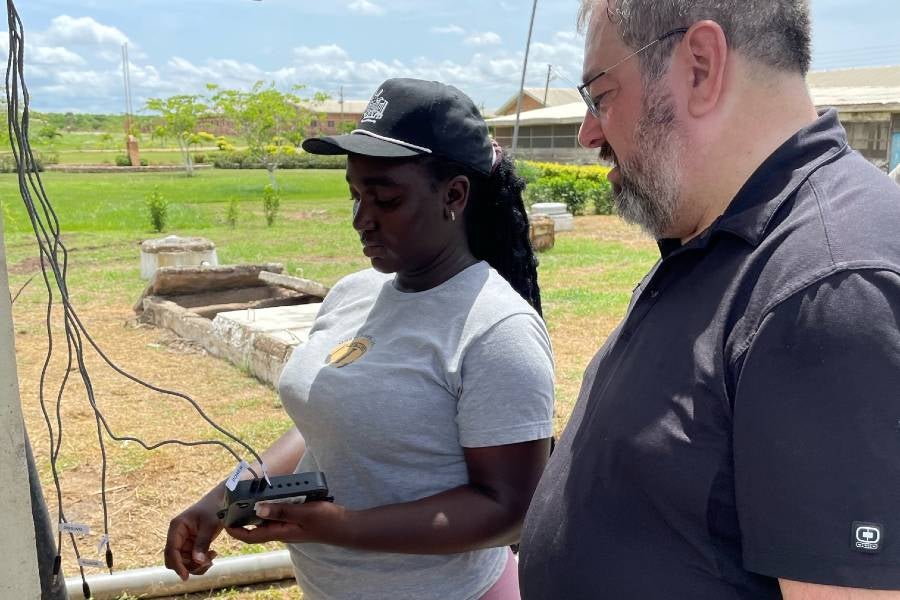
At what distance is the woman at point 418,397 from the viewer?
1.77 m

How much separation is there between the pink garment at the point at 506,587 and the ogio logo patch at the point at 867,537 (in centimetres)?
110

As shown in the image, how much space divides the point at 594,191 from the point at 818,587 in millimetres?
20884

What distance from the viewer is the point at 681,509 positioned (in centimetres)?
121

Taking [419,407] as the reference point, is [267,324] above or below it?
below

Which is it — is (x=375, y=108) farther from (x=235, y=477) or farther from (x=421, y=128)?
(x=235, y=477)

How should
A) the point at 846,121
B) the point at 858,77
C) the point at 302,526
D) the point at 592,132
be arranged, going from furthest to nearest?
the point at 858,77 < the point at 846,121 < the point at 302,526 < the point at 592,132

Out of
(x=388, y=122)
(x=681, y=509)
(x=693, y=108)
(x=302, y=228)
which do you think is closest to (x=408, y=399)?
(x=388, y=122)

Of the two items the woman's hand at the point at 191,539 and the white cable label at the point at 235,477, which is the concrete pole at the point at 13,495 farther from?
the woman's hand at the point at 191,539

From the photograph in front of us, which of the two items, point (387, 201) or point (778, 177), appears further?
point (387, 201)

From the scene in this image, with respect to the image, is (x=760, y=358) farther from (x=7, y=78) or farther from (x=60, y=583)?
(x=60, y=583)

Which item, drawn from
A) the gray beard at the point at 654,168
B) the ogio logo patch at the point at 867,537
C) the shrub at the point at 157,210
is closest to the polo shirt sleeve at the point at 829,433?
the ogio logo patch at the point at 867,537

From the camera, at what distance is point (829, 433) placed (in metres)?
0.98

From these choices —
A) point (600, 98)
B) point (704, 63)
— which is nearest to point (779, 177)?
point (704, 63)

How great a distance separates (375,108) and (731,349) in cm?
114
